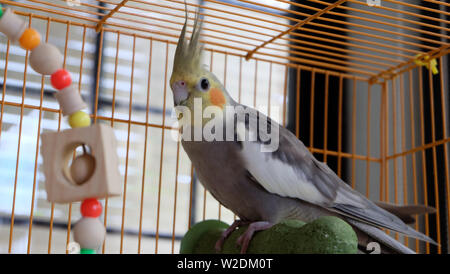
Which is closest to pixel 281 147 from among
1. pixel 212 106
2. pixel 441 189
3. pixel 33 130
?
pixel 212 106

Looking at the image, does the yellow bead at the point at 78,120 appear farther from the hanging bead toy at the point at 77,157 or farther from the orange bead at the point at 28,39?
the orange bead at the point at 28,39

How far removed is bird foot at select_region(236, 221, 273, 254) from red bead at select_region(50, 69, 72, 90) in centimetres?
62

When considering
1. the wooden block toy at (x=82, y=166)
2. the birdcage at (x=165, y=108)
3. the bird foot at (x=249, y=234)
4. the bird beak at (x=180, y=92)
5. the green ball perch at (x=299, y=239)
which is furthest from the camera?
the birdcage at (x=165, y=108)

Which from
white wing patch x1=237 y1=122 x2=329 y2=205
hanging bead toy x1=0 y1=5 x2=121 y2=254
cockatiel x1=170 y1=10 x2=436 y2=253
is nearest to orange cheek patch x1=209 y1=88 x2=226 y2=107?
cockatiel x1=170 y1=10 x2=436 y2=253

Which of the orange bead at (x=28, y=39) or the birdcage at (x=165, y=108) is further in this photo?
the birdcage at (x=165, y=108)

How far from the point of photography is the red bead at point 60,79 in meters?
0.86

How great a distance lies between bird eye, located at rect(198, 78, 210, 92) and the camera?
4.70 feet

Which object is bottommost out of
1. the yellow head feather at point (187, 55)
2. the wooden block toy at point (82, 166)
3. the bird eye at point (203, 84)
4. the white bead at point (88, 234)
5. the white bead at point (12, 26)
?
the white bead at point (88, 234)

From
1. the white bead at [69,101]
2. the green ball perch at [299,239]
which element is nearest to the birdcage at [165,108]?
the green ball perch at [299,239]

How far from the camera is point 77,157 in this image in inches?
33.0

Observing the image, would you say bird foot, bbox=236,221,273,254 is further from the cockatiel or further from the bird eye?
the bird eye

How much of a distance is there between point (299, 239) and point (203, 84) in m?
0.51

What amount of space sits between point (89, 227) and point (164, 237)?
96.5 inches

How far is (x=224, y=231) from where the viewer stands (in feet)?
4.81
